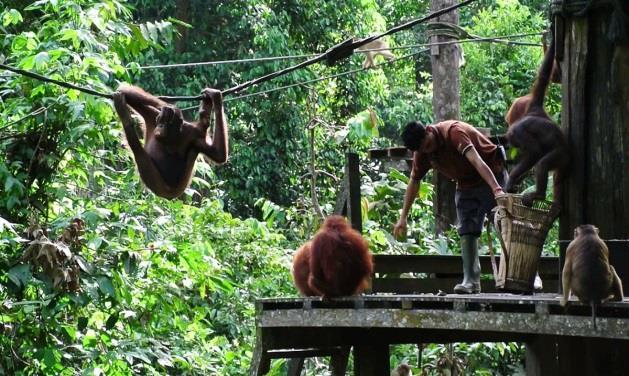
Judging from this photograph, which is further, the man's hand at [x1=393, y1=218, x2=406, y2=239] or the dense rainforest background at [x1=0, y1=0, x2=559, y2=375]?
the dense rainforest background at [x1=0, y1=0, x2=559, y2=375]

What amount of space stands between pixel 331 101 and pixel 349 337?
8929 mm

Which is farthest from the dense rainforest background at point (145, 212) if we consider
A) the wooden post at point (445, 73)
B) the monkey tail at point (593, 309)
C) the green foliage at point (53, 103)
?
the monkey tail at point (593, 309)

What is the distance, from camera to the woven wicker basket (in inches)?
218

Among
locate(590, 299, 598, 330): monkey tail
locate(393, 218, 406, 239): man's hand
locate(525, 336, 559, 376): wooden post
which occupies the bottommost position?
locate(525, 336, 559, 376): wooden post

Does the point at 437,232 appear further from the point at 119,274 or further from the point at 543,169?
the point at 543,169

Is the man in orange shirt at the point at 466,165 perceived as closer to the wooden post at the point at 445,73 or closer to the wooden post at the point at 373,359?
the wooden post at the point at 373,359

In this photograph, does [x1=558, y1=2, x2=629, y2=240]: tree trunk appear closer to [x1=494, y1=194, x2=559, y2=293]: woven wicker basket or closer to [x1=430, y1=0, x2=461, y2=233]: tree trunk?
[x1=494, y1=194, x2=559, y2=293]: woven wicker basket

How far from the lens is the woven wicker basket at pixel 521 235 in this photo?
554 centimetres

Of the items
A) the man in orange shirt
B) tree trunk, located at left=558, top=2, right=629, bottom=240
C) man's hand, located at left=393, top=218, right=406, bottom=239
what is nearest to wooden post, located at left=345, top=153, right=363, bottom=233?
man's hand, located at left=393, top=218, right=406, bottom=239

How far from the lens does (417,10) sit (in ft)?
62.8

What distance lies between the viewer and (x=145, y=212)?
9211mm

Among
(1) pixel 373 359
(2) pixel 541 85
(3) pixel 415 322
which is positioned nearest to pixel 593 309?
(3) pixel 415 322

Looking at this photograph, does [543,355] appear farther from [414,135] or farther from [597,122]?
[414,135]

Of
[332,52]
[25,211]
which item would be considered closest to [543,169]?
[332,52]
